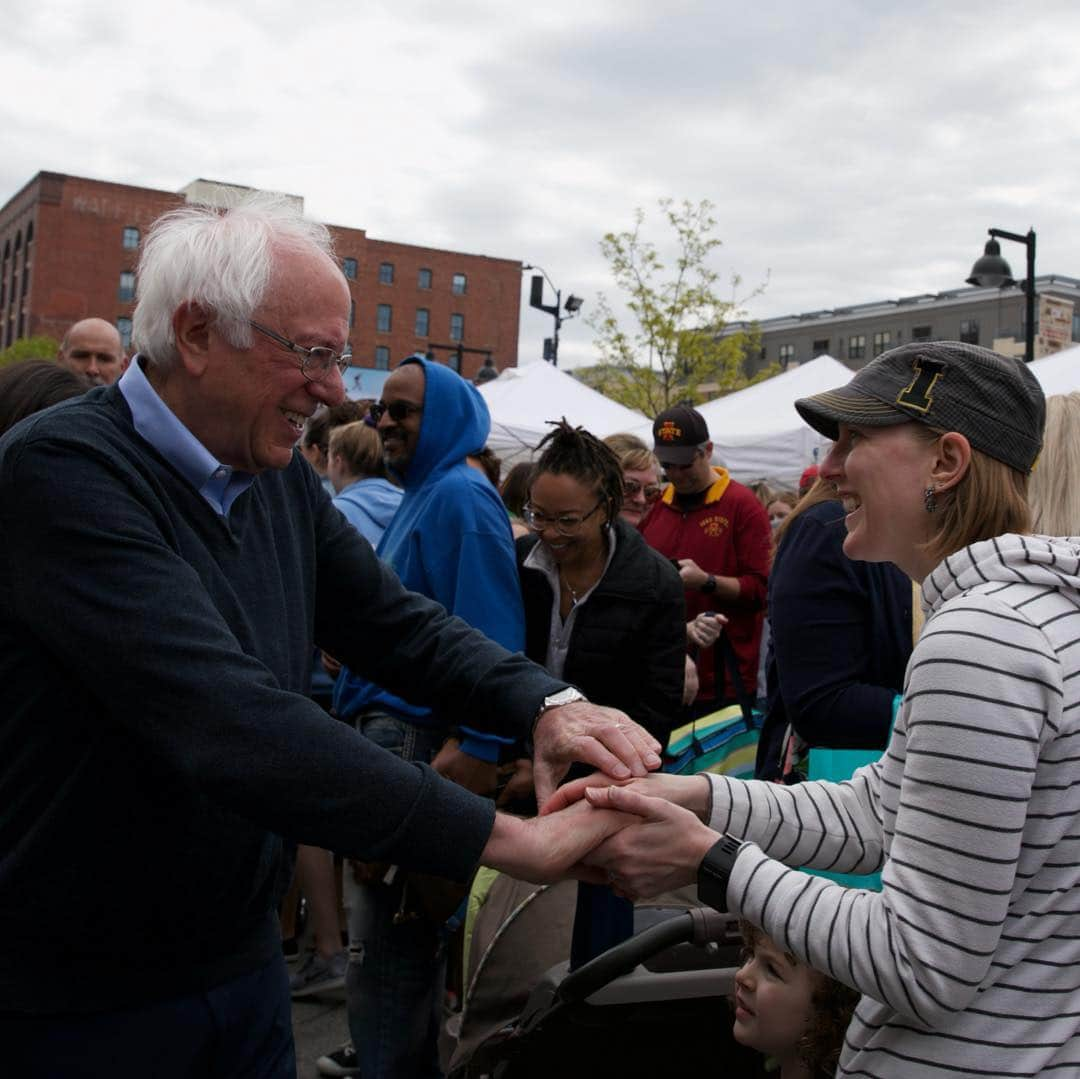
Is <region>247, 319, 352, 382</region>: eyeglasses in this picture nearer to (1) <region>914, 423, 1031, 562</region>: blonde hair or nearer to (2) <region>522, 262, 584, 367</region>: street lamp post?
(1) <region>914, 423, 1031, 562</region>: blonde hair

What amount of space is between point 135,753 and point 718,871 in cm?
98

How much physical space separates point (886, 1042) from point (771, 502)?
25.7ft

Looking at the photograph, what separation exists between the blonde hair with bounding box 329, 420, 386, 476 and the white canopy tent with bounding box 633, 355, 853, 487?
5.30 meters

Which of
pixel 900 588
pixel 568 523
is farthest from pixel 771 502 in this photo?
pixel 900 588

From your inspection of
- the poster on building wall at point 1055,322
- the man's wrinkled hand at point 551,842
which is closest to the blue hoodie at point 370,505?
the man's wrinkled hand at point 551,842

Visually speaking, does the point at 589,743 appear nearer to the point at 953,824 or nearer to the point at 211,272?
the point at 953,824

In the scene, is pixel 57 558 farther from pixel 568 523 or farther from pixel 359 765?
pixel 568 523

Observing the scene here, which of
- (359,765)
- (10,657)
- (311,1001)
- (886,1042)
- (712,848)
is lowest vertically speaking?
(311,1001)

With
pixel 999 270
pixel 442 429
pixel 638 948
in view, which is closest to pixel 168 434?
pixel 638 948

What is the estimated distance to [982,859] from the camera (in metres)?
1.53

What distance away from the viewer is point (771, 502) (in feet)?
30.6

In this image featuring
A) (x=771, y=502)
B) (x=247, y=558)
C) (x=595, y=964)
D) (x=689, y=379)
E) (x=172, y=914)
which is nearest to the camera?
(x=172, y=914)

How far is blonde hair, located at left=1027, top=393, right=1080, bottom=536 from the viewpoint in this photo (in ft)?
7.73

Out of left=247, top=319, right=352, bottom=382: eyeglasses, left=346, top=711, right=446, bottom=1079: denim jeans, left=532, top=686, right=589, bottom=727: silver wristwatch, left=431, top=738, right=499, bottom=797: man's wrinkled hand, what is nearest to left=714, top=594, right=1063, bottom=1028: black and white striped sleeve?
left=532, top=686, right=589, bottom=727: silver wristwatch
